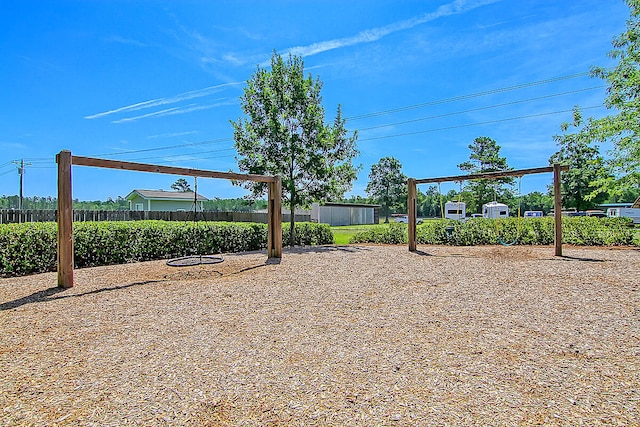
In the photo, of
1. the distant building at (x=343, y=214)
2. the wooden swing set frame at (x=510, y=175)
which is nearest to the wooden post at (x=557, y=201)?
the wooden swing set frame at (x=510, y=175)

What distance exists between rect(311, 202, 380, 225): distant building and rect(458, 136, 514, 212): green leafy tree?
1042 centimetres

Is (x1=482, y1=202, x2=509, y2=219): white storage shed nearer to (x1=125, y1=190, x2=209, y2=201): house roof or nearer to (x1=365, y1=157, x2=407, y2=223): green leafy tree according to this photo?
(x1=125, y1=190, x2=209, y2=201): house roof

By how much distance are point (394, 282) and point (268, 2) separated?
6613mm

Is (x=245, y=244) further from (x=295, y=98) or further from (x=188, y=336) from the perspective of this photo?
(x=188, y=336)

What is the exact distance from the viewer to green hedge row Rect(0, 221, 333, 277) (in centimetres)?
580

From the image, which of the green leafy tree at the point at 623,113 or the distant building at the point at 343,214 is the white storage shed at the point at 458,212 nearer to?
the green leafy tree at the point at 623,113

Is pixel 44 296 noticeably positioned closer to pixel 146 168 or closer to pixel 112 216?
pixel 146 168

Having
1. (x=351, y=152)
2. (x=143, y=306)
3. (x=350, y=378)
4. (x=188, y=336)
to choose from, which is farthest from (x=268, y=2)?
(x=350, y=378)

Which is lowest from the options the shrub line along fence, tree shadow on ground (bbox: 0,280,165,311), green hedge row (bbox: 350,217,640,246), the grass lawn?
the grass lawn

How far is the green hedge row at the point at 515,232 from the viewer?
996 cm

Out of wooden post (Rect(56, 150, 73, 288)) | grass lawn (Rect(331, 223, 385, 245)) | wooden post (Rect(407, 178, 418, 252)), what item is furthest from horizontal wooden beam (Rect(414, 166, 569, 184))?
wooden post (Rect(56, 150, 73, 288))

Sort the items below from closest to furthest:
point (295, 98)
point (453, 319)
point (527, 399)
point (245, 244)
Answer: point (527, 399) → point (453, 319) → point (245, 244) → point (295, 98)

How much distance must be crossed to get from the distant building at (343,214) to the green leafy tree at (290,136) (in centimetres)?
1609

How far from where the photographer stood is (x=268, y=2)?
305 inches
